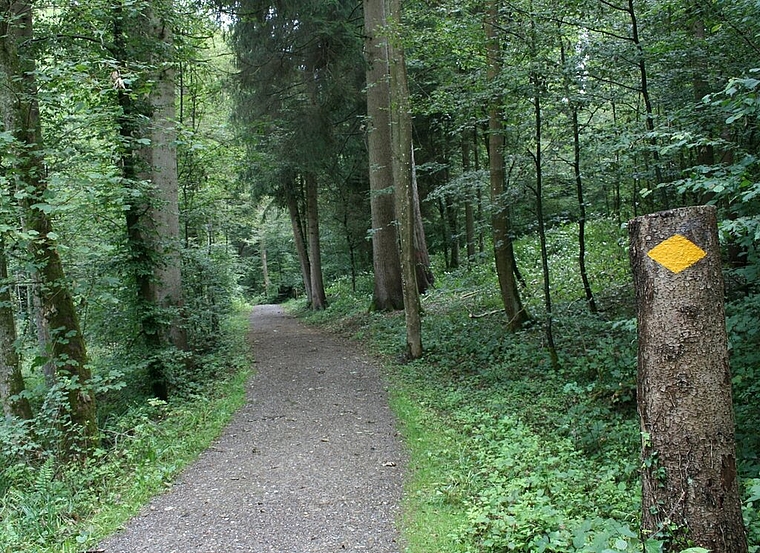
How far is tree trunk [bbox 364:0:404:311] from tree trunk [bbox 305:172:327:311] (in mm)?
5323

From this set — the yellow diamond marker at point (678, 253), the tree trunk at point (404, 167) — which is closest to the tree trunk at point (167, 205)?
the tree trunk at point (404, 167)

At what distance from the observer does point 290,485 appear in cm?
477

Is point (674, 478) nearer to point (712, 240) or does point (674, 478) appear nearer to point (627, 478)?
point (712, 240)

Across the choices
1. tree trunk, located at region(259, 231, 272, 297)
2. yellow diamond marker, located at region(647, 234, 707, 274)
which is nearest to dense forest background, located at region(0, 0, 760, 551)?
yellow diamond marker, located at region(647, 234, 707, 274)

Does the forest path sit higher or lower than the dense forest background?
lower

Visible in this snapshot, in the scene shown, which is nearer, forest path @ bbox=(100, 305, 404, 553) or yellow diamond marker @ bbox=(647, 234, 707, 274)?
yellow diamond marker @ bbox=(647, 234, 707, 274)

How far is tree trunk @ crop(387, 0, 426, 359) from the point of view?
899 cm

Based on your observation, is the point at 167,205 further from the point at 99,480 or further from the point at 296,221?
the point at 296,221

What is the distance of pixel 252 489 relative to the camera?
4715 mm

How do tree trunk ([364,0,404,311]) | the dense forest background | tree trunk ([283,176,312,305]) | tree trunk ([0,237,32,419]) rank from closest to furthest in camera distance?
the dense forest background
tree trunk ([0,237,32,419])
tree trunk ([364,0,404,311])
tree trunk ([283,176,312,305])

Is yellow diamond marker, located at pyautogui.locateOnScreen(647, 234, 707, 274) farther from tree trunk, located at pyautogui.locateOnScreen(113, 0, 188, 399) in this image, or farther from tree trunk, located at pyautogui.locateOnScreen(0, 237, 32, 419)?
tree trunk, located at pyautogui.locateOnScreen(0, 237, 32, 419)

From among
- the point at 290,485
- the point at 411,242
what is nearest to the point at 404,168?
the point at 411,242

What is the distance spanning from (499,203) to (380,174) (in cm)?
563

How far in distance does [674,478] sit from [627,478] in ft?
5.49
